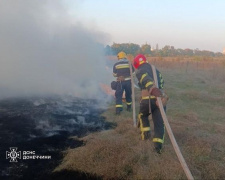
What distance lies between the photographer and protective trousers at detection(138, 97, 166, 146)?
5023 mm

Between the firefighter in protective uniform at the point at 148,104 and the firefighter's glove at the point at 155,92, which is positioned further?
the firefighter in protective uniform at the point at 148,104

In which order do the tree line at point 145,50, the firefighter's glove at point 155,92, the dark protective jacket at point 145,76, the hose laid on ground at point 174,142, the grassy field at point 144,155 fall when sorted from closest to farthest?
the hose laid on ground at point 174,142 < the grassy field at point 144,155 < the firefighter's glove at point 155,92 < the dark protective jacket at point 145,76 < the tree line at point 145,50

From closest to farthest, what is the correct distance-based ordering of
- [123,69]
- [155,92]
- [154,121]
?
[155,92] → [154,121] → [123,69]

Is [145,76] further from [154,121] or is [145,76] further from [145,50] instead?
[145,50]

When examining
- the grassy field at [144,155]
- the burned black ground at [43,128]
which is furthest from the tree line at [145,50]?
the grassy field at [144,155]

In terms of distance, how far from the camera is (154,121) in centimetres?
517

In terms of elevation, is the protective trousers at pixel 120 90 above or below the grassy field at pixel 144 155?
above

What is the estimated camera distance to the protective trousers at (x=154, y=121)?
502 cm

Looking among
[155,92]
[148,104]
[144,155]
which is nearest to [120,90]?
[148,104]

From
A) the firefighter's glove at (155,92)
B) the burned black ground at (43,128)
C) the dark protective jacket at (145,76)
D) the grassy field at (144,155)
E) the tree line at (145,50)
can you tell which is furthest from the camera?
the tree line at (145,50)

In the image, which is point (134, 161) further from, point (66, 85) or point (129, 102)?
point (66, 85)

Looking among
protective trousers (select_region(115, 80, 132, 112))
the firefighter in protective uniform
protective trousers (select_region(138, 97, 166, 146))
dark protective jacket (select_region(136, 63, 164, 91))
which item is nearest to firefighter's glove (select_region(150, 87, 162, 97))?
the firefighter in protective uniform

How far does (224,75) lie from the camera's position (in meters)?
19.6

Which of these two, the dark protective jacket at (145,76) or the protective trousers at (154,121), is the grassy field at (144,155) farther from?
the dark protective jacket at (145,76)
